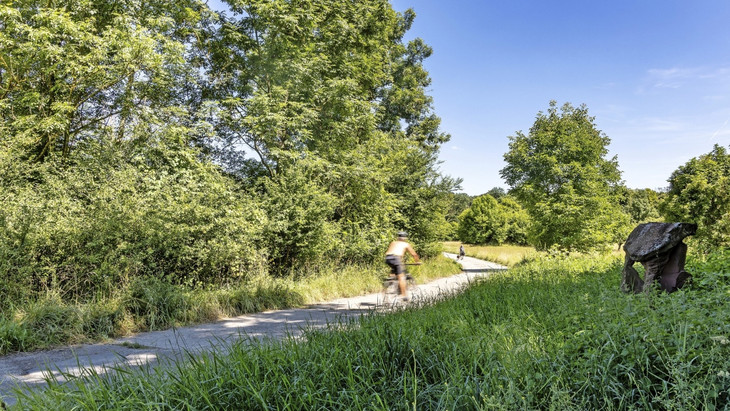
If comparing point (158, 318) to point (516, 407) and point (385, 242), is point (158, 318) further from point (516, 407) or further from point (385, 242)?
point (385, 242)

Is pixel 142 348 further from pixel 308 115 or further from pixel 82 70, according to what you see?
pixel 308 115

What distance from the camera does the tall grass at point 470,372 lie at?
255 cm

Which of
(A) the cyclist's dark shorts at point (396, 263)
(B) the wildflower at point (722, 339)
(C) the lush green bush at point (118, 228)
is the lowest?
(B) the wildflower at point (722, 339)

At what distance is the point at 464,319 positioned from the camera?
196 inches

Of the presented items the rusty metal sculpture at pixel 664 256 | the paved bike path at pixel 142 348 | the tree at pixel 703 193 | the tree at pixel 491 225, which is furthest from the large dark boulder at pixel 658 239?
the tree at pixel 491 225

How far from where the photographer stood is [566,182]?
21.8 metres

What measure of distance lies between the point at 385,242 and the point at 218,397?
1548 cm

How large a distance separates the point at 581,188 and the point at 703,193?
9.98 m

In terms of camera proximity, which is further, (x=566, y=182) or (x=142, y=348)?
(x=566, y=182)

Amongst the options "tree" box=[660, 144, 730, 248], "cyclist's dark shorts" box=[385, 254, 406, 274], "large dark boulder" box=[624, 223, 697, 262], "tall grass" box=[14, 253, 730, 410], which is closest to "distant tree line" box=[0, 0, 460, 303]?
"cyclist's dark shorts" box=[385, 254, 406, 274]

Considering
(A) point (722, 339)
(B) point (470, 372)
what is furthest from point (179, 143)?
(A) point (722, 339)

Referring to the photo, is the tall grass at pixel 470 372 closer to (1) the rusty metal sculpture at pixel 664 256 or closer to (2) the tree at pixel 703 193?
(1) the rusty metal sculpture at pixel 664 256

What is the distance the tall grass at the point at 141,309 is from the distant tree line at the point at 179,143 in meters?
0.74

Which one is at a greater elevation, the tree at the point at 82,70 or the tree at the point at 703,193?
the tree at the point at 82,70
